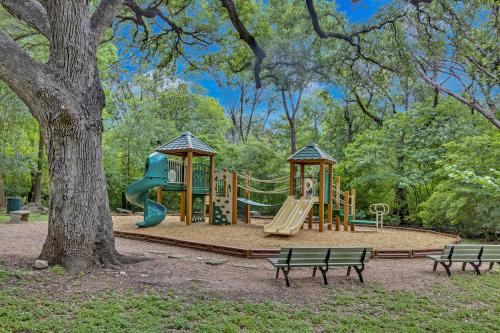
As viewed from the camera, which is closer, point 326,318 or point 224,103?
point 326,318

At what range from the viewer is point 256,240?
32.6 feet

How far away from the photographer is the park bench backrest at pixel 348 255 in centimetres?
618

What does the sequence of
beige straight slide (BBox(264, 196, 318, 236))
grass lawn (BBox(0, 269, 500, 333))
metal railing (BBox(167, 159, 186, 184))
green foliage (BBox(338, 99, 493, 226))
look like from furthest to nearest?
green foliage (BBox(338, 99, 493, 226)) → metal railing (BBox(167, 159, 186, 184)) → beige straight slide (BBox(264, 196, 318, 236)) → grass lawn (BBox(0, 269, 500, 333))

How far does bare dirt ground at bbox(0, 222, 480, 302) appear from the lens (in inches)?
209

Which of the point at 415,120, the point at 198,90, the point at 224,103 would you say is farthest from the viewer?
the point at 224,103

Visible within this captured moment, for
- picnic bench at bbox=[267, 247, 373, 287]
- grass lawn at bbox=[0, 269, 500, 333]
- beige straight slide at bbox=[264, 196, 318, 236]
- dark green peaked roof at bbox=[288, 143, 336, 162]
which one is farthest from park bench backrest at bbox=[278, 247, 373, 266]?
dark green peaked roof at bbox=[288, 143, 336, 162]

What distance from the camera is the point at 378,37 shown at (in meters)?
10.7

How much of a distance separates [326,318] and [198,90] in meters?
24.6

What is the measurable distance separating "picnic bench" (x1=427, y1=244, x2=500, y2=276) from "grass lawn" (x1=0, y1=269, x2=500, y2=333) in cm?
151

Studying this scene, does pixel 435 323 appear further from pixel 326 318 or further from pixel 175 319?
pixel 175 319

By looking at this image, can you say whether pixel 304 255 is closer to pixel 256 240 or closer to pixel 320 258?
pixel 320 258

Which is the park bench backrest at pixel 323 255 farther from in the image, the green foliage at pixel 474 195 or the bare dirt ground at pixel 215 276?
the green foliage at pixel 474 195

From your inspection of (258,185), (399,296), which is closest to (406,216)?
(258,185)

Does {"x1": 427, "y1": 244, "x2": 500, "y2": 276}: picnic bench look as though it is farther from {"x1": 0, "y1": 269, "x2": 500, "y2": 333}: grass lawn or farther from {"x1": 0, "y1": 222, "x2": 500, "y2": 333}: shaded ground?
{"x1": 0, "y1": 269, "x2": 500, "y2": 333}: grass lawn
